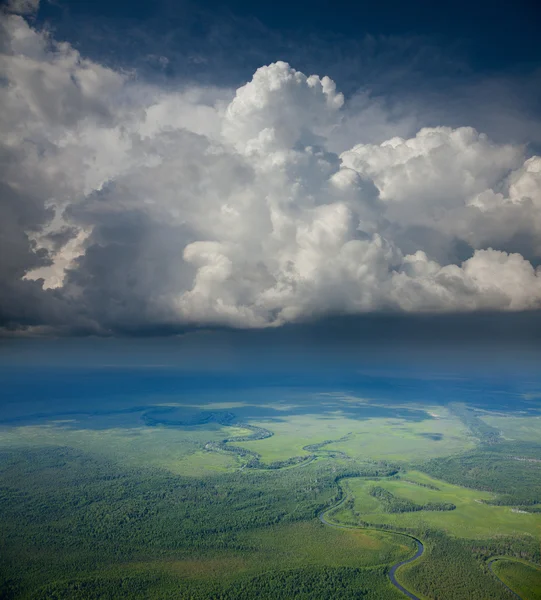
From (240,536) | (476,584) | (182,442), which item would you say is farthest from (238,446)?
(476,584)

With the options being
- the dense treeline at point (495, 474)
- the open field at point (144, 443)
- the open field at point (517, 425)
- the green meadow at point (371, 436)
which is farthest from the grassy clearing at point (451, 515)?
the open field at point (517, 425)

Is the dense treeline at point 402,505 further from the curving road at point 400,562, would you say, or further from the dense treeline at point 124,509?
the dense treeline at point 124,509

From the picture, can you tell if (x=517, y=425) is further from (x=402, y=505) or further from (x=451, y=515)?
(x=402, y=505)

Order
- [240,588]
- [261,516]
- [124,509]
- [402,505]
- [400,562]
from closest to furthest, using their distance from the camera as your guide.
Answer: [240,588] < [400,562] < [261,516] < [124,509] < [402,505]

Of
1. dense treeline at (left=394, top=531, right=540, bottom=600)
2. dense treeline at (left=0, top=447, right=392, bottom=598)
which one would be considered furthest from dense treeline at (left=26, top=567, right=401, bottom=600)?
dense treeline at (left=394, top=531, right=540, bottom=600)

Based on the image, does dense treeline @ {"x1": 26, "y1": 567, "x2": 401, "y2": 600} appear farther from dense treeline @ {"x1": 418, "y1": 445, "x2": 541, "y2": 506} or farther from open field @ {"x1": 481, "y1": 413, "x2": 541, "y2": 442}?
open field @ {"x1": 481, "y1": 413, "x2": 541, "y2": 442}

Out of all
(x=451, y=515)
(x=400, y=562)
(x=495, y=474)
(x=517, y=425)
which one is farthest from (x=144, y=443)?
(x=517, y=425)

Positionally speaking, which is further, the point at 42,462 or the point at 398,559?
the point at 42,462

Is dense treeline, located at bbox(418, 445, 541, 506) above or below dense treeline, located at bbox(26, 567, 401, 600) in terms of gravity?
above

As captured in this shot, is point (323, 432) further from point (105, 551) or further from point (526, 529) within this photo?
point (105, 551)
